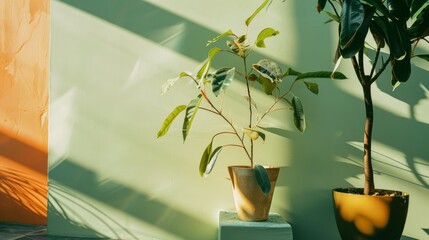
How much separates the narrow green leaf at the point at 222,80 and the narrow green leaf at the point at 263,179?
0.42m

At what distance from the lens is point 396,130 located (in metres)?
2.37

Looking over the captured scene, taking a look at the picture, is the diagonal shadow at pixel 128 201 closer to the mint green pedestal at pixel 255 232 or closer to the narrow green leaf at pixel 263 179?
the mint green pedestal at pixel 255 232

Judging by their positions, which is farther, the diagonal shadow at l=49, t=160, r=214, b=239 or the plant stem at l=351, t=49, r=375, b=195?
the diagonal shadow at l=49, t=160, r=214, b=239

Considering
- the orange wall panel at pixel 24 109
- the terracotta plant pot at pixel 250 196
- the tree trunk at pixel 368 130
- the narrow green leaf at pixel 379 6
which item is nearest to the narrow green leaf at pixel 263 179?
the terracotta plant pot at pixel 250 196

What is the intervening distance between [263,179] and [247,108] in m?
0.58

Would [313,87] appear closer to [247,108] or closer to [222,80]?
[247,108]

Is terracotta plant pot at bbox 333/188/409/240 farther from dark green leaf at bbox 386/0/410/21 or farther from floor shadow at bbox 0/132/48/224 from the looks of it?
floor shadow at bbox 0/132/48/224

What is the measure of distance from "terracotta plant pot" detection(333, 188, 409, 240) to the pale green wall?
37cm

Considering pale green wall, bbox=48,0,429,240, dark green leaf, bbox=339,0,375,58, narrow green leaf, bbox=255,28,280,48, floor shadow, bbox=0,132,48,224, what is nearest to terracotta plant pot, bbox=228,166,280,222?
pale green wall, bbox=48,0,429,240

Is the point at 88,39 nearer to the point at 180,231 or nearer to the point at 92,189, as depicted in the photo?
the point at 92,189

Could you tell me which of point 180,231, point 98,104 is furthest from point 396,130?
point 98,104

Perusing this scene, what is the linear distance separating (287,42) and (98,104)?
1.14m

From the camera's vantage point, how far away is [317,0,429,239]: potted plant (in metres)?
1.74

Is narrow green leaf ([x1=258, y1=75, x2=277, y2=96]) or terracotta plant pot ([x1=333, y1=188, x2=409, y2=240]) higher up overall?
narrow green leaf ([x1=258, y1=75, x2=277, y2=96])
